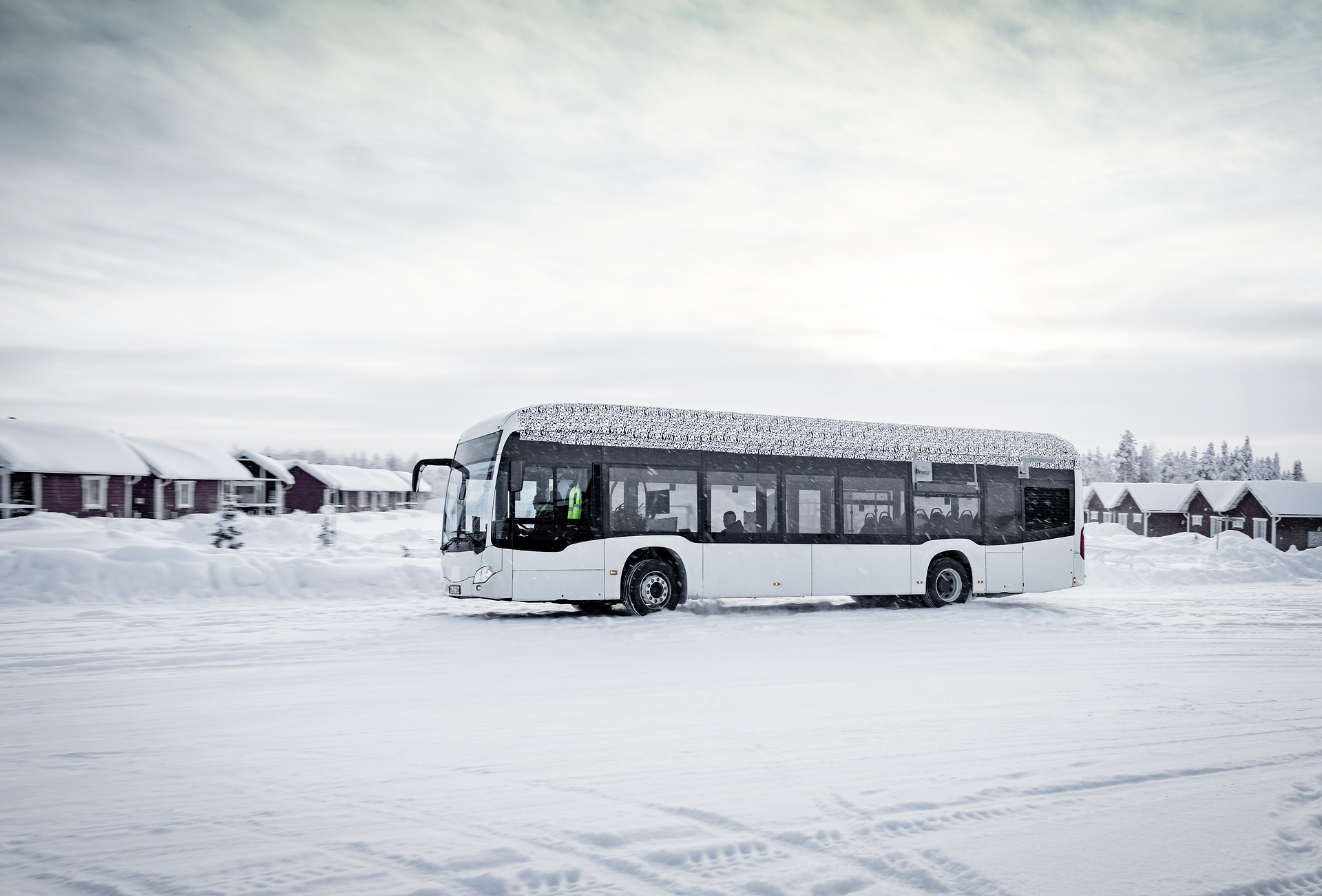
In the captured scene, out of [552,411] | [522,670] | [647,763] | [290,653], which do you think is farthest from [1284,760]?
[552,411]

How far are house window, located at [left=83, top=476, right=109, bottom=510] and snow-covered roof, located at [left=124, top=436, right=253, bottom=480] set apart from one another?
2924 millimetres

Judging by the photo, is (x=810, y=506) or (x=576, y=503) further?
(x=810, y=506)

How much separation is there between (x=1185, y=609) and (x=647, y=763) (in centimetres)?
1390

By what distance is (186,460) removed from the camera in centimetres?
4556

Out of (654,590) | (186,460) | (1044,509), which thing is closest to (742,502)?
(654,590)

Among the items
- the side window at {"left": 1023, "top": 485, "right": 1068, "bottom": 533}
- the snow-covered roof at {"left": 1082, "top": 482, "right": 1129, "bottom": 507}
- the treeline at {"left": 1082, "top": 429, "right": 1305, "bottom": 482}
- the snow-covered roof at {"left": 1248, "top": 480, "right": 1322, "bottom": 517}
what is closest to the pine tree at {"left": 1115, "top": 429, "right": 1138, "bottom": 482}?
the treeline at {"left": 1082, "top": 429, "right": 1305, "bottom": 482}

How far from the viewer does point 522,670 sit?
8.91m

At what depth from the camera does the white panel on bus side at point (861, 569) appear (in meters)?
14.6

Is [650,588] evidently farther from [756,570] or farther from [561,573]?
[756,570]

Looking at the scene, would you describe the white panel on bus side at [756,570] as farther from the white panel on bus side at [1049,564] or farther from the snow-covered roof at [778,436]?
the white panel on bus side at [1049,564]

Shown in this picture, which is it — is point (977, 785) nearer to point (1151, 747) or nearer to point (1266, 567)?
point (1151, 747)

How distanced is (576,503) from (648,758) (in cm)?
766

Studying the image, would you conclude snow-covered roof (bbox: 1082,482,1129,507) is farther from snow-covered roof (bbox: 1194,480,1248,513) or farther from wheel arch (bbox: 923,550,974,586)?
wheel arch (bbox: 923,550,974,586)

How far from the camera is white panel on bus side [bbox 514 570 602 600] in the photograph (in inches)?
504
